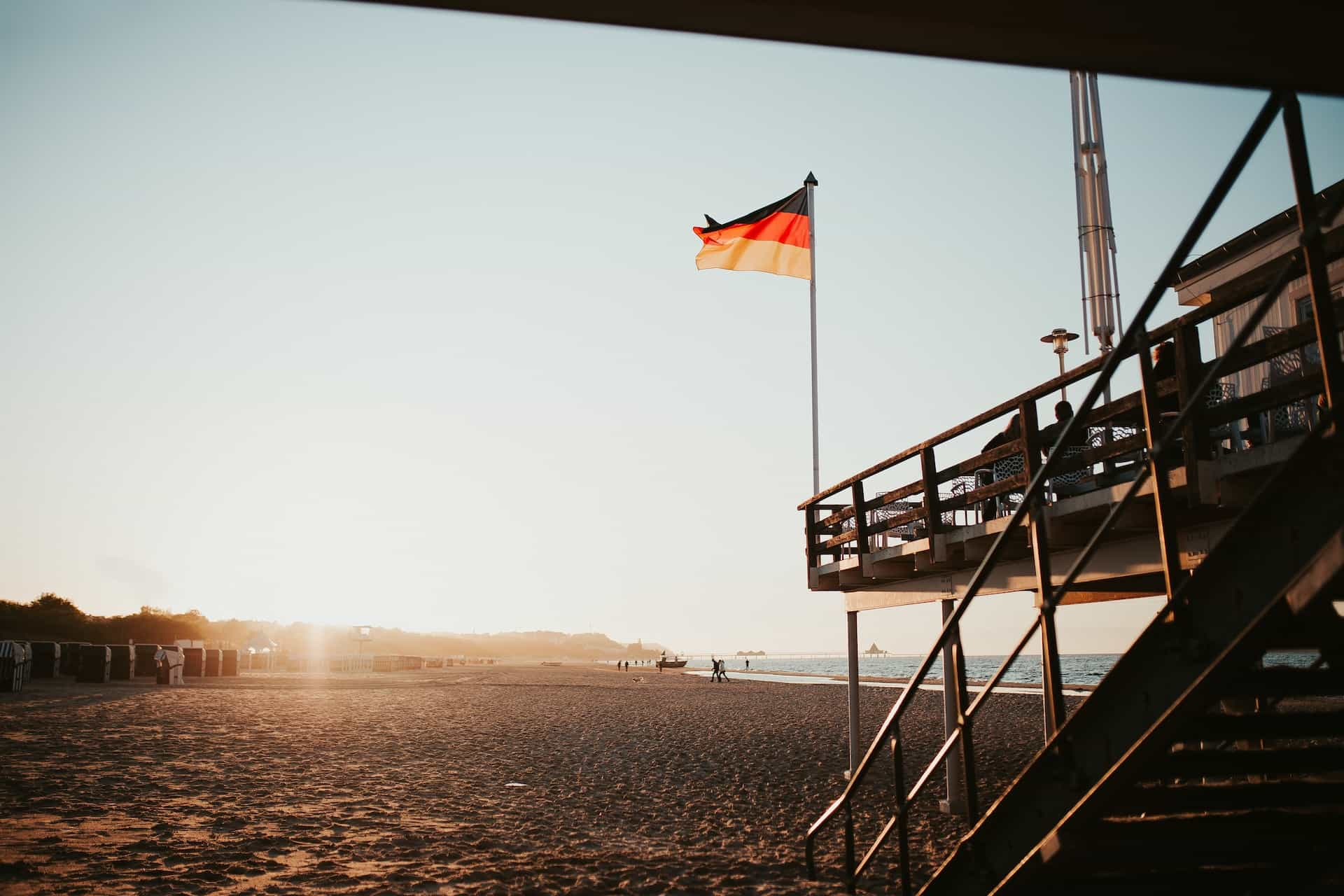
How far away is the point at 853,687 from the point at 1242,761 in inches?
315

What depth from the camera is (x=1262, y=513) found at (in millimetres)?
3447

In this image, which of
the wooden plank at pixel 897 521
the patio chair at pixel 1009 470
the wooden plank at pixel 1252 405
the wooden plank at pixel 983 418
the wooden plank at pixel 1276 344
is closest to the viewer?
the wooden plank at pixel 1276 344

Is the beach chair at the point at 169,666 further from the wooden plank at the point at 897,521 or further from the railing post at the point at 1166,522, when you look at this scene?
the railing post at the point at 1166,522

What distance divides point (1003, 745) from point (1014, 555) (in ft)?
29.6

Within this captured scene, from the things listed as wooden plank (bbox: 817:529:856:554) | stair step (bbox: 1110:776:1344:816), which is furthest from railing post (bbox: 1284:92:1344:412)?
wooden plank (bbox: 817:529:856:554)

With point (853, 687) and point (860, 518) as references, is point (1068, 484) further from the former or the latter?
point (853, 687)

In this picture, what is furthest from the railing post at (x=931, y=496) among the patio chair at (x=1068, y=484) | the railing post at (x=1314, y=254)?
the railing post at (x=1314, y=254)

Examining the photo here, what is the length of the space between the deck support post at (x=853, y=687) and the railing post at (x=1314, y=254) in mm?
8080

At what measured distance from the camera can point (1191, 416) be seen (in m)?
5.42

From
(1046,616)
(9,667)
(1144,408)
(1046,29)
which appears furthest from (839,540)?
(9,667)

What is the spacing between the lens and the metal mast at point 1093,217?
12.4 metres

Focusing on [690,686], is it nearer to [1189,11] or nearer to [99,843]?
[99,843]

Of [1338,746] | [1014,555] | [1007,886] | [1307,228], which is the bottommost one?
[1007,886]

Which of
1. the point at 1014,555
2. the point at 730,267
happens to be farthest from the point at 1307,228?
the point at 730,267
